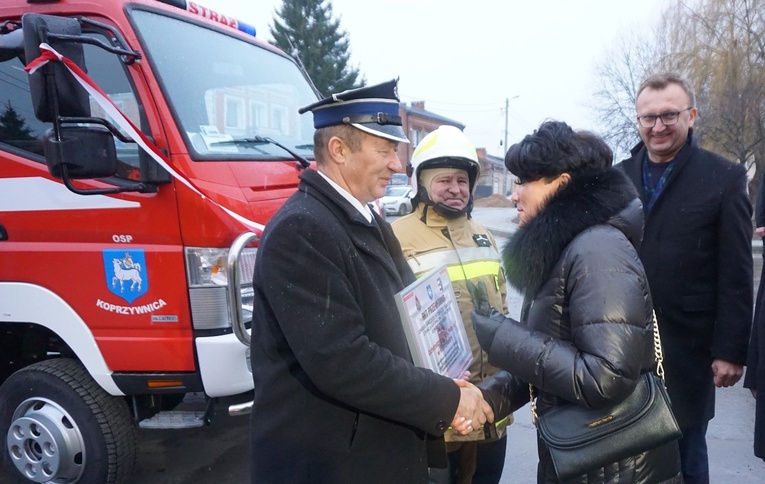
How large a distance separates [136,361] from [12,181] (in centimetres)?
120

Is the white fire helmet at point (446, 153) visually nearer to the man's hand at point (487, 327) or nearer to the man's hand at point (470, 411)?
the man's hand at point (487, 327)

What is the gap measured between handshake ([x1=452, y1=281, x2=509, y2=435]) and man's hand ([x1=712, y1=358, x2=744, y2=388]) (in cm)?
114

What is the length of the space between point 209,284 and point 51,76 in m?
1.13

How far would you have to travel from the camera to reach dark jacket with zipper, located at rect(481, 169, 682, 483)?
1.54 meters

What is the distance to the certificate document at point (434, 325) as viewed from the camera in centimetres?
174

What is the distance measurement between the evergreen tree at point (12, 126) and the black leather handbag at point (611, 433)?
311cm

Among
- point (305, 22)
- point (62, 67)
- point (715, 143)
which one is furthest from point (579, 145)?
point (305, 22)

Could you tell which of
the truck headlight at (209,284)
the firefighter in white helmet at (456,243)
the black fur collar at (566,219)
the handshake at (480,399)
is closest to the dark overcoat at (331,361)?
the handshake at (480,399)

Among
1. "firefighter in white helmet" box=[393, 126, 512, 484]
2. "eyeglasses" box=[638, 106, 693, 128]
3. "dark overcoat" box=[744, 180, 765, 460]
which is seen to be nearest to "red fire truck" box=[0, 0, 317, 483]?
"firefighter in white helmet" box=[393, 126, 512, 484]

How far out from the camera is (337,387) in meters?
1.50

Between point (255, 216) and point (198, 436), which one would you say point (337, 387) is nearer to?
point (255, 216)

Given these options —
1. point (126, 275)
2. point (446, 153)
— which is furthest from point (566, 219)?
point (126, 275)

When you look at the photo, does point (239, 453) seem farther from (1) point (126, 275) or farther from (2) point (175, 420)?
(1) point (126, 275)

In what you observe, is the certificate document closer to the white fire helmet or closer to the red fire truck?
the white fire helmet
